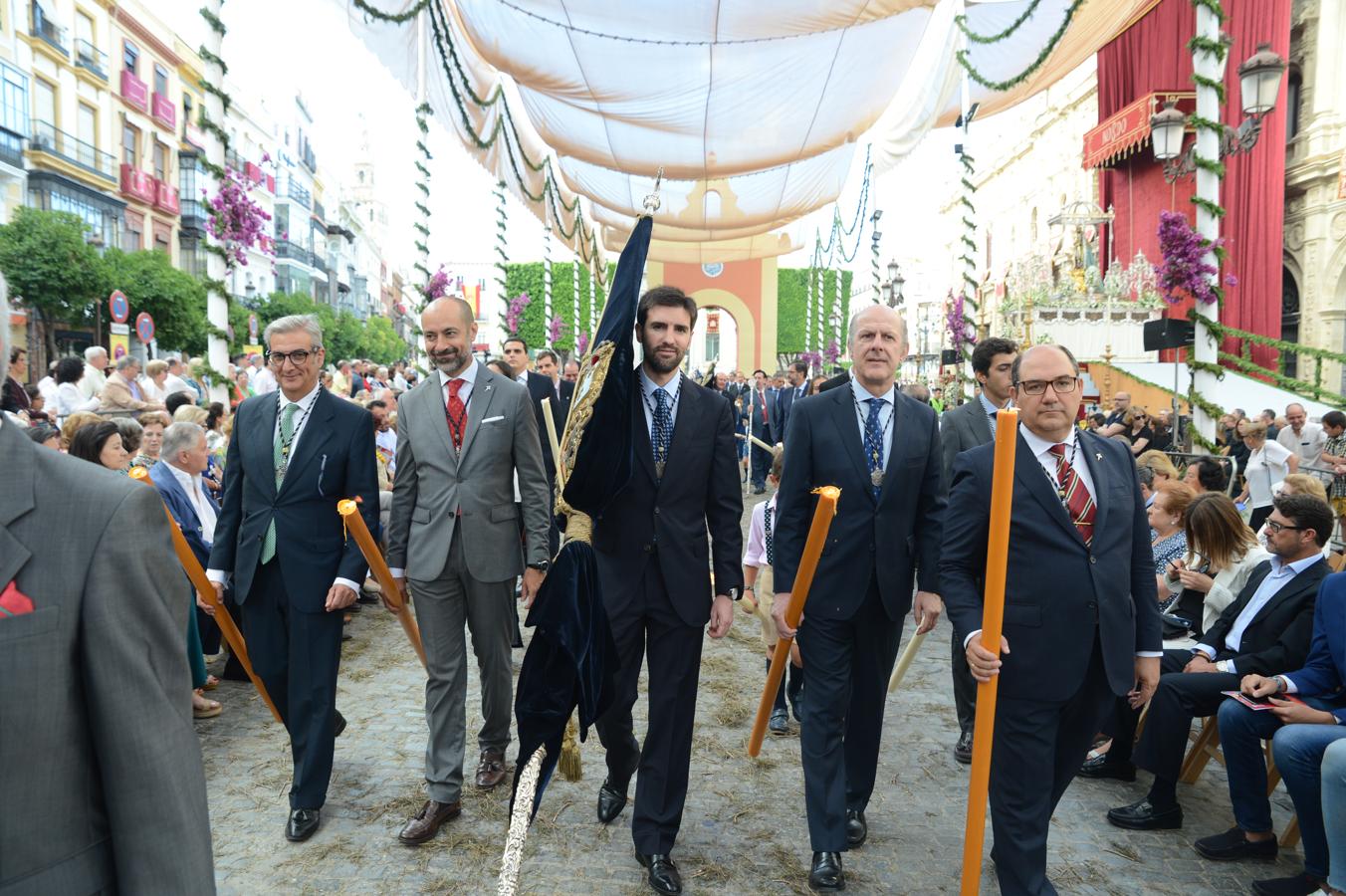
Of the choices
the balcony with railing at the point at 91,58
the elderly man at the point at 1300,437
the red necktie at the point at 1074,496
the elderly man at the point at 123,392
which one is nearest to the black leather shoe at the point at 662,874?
the red necktie at the point at 1074,496

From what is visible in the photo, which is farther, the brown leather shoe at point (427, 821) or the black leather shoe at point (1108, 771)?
the black leather shoe at point (1108, 771)

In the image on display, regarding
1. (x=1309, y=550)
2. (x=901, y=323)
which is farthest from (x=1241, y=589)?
(x=901, y=323)

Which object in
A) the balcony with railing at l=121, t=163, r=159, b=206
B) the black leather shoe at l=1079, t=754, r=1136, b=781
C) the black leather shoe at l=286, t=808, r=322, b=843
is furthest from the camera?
the balcony with railing at l=121, t=163, r=159, b=206

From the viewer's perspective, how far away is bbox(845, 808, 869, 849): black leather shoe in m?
3.57

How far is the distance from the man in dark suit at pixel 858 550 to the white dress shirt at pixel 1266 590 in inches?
65.8

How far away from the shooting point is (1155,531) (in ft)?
17.2

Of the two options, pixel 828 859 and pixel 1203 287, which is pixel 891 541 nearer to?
pixel 828 859

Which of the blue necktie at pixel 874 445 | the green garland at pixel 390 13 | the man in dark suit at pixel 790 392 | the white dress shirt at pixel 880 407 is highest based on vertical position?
the green garland at pixel 390 13

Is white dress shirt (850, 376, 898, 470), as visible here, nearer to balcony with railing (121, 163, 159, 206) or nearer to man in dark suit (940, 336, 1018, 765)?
man in dark suit (940, 336, 1018, 765)

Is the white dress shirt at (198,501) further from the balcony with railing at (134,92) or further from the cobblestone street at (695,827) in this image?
the balcony with railing at (134,92)

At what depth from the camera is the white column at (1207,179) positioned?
730 cm

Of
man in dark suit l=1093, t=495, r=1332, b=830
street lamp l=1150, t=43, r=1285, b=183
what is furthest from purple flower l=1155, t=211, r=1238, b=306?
man in dark suit l=1093, t=495, r=1332, b=830

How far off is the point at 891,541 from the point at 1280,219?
2095 cm

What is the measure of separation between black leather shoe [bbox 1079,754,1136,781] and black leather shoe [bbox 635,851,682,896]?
241 cm
